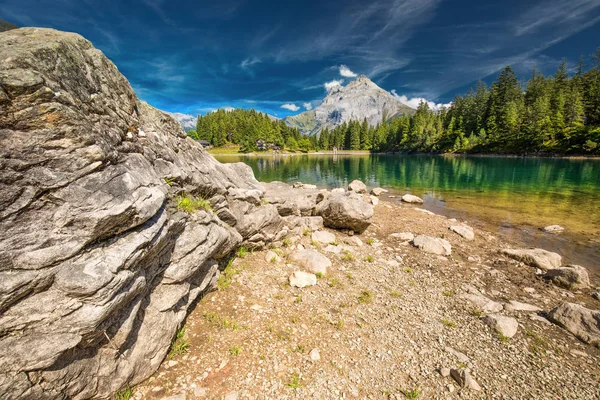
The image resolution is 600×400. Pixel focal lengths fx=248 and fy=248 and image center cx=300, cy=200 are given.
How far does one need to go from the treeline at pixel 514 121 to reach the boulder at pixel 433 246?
10058 centimetres

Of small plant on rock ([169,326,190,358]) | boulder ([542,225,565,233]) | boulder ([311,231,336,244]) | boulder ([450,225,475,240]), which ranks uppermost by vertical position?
small plant on rock ([169,326,190,358])

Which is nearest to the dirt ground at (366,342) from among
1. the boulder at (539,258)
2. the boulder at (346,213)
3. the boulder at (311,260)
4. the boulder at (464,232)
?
the boulder at (311,260)

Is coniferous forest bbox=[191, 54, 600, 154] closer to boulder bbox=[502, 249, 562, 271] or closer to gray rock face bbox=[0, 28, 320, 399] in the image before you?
boulder bbox=[502, 249, 562, 271]

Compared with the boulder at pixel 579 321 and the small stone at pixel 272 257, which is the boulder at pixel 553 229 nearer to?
the boulder at pixel 579 321

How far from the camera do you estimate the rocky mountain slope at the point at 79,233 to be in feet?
12.4

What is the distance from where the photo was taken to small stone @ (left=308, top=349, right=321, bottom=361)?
6.36m

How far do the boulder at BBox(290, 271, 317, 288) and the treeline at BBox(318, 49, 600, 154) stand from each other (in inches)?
4286

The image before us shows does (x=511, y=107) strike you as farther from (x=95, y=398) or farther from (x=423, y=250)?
(x=95, y=398)

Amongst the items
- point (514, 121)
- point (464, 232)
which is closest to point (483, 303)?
point (464, 232)

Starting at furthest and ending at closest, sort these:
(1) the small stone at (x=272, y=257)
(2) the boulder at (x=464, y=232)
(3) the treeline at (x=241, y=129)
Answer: (3) the treeline at (x=241, y=129), (2) the boulder at (x=464, y=232), (1) the small stone at (x=272, y=257)

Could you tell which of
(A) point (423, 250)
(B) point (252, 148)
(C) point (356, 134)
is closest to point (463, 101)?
(C) point (356, 134)

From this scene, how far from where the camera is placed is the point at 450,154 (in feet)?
396

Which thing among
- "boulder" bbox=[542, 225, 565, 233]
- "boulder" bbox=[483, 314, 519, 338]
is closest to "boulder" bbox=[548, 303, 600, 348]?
"boulder" bbox=[483, 314, 519, 338]

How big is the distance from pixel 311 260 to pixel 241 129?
138m
